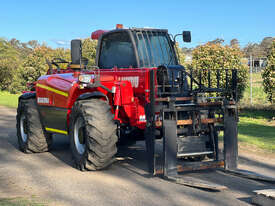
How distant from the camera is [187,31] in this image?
7988 mm

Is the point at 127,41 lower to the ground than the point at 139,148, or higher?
higher

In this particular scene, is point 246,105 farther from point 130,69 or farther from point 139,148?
point 130,69

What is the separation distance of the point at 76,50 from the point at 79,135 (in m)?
1.59

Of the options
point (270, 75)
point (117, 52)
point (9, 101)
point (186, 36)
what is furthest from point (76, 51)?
point (9, 101)

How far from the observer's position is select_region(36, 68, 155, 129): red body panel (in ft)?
24.0

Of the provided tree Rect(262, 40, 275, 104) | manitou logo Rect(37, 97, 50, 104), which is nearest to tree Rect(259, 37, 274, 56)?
tree Rect(262, 40, 275, 104)

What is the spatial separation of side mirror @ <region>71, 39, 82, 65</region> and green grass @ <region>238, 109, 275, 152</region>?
5.03 m

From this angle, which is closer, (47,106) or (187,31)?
(187,31)

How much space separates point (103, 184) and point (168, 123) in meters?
1.41

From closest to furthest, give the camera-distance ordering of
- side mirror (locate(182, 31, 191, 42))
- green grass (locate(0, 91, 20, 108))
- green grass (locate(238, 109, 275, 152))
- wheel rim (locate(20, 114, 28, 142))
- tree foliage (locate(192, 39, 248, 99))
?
side mirror (locate(182, 31, 191, 42)) < wheel rim (locate(20, 114, 28, 142)) < green grass (locate(238, 109, 275, 152)) < tree foliage (locate(192, 39, 248, 99)) < green grass (locate(0, 91, 20, 108))

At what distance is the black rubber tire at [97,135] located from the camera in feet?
22.4

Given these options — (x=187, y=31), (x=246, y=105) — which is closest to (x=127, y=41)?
(x=187, y=31)

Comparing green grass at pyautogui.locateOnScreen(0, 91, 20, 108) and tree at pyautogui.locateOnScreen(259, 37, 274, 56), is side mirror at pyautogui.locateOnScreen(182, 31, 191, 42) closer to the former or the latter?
tree at pyautogui.locateOnScreen(259, 37, 274, 56)

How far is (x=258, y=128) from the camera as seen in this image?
42.4 ft
